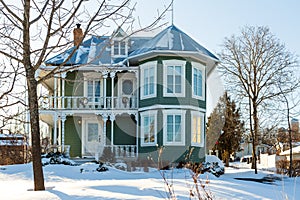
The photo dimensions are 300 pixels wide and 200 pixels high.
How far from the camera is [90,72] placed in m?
24.9

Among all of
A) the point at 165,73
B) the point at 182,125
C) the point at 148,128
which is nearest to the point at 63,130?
the point at 148,128

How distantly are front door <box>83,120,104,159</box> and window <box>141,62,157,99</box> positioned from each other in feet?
11.3

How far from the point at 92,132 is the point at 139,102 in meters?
3.43

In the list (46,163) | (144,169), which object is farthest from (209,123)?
(46,163)

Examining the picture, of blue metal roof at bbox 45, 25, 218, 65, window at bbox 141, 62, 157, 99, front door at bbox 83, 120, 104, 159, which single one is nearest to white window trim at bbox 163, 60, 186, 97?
window at bbox 141, 62, 157, 99

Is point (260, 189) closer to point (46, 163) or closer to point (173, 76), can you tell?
point (46, 163)

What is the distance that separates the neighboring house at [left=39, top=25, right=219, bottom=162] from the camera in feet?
75.1

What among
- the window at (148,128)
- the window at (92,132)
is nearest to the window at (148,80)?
the window at (148,128)

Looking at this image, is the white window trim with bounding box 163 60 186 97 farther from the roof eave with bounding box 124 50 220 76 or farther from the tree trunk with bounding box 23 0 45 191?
the tree trunk with bounding box 23 0 45 191

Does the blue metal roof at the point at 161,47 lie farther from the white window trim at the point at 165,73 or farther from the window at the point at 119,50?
the white window trim at the point at 165,73

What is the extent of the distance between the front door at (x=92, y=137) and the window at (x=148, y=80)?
3452 mm

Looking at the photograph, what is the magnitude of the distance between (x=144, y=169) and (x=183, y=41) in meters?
7.08

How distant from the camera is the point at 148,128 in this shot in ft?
76.8

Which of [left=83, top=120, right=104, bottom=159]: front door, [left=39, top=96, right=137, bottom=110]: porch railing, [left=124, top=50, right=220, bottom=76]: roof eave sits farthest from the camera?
[left=83, top=120, right=104, bottom=159]: front door
